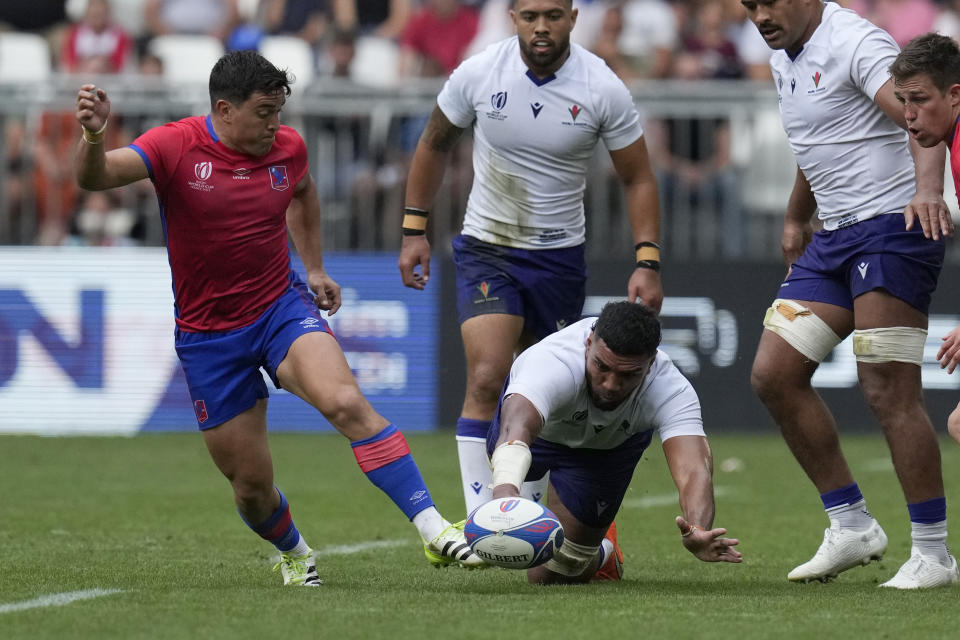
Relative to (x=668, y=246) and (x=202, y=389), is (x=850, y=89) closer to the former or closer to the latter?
(x=202, y=389)

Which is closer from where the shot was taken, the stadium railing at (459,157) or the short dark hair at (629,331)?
the short dark hair at (629,331)

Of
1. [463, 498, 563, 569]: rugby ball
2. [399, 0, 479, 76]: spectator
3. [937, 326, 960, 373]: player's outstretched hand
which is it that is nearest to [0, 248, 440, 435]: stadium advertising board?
[399, 0, 479, 76]: spectator

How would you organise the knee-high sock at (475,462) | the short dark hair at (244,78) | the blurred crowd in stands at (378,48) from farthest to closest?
the blurred crowd in stands at (378,48), the knee-high sock at (475,462), the short dark hair at (244,78)

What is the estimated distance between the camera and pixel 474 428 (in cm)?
772

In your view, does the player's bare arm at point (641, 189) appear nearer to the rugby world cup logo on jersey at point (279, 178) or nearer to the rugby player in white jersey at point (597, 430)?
the rugby player in white jersey at point (597, 430)

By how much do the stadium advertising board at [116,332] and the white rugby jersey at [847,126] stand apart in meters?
7.43

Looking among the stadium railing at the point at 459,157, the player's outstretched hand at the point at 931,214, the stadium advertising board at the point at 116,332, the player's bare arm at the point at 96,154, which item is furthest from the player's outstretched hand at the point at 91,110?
the stadium railing at the point at 459,157

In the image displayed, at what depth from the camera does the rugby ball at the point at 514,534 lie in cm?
595

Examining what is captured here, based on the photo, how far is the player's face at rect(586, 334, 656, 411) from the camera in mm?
6164

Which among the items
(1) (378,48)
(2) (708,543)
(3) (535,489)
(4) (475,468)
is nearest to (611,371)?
(2) (708,543)

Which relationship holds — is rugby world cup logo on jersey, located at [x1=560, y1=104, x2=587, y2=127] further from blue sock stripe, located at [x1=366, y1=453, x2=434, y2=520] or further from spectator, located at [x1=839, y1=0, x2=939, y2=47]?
spectator, located at [x1=839, y1=0, x2=939, y2=47]

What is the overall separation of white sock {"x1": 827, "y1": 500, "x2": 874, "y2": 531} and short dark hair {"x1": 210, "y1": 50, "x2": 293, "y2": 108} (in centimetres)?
312

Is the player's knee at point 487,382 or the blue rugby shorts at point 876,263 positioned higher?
the blue rugby shorts at point 876,263

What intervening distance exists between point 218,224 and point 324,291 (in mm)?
719
